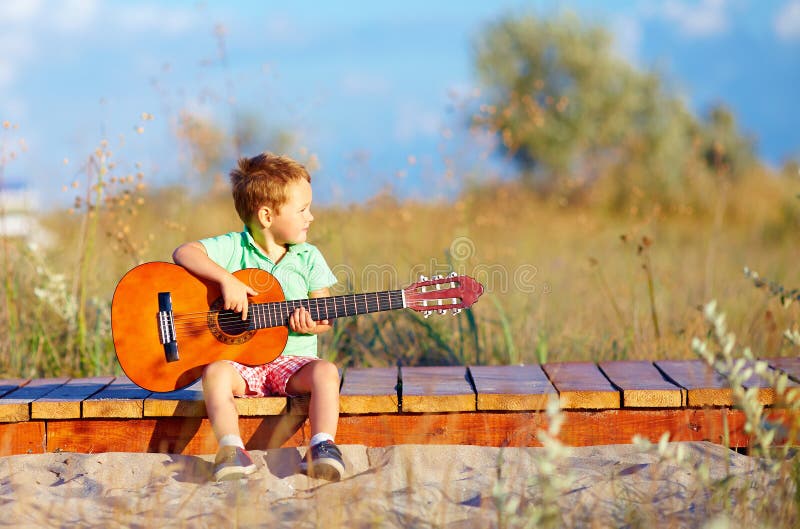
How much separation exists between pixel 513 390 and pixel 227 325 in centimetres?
115

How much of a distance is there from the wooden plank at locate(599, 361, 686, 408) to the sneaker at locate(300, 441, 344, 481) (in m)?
1.17

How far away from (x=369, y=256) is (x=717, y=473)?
3723mm

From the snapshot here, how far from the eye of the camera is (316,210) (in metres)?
5.87

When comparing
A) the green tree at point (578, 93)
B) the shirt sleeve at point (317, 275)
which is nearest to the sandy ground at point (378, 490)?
the shirt sleeve at point (317, 275)

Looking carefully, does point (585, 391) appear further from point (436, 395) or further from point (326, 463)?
point (326, 463)

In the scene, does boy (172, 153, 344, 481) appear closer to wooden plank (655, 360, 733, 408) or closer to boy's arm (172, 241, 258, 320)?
boy's arm (172, 241, 258, 320)

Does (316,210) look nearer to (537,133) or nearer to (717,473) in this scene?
(717,473)

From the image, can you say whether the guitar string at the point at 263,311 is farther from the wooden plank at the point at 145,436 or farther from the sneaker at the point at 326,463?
the sneaker at the point at 326,463

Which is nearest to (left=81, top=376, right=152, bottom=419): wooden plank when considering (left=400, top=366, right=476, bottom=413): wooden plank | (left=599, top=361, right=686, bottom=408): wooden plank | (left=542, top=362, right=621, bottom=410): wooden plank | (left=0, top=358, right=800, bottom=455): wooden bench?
(left=0, top=358, right=800, bottom=455): wooden bench

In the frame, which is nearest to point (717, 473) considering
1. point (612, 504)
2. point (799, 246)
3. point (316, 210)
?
point (612, 504)

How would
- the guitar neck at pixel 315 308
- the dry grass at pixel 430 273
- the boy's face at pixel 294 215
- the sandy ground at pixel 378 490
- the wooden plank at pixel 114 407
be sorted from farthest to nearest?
1. the dry grass at pixel 430 273
2. the boy's face at pixel 294 215
3. the wooden plank at pixel 114 407
4. the guitar neck at pixel 315 308
5. the sandy ground at pixel 378 490

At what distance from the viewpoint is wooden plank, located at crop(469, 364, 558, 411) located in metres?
3.44

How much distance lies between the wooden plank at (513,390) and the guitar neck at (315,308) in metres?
0.51

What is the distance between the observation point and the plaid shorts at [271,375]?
11.5 ft
